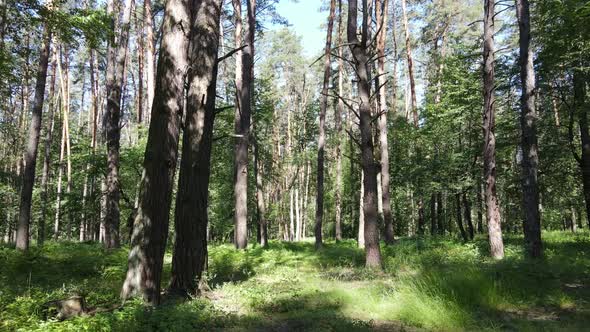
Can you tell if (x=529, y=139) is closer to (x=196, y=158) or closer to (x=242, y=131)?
(x=196, y=158)

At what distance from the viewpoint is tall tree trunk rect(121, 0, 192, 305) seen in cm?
560

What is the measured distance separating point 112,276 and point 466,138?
19528mm

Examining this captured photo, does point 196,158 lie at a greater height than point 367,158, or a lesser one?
lesser

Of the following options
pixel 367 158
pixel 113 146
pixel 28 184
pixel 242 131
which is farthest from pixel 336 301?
pixel 28 184

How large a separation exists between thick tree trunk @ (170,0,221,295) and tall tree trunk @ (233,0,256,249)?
21.4ft

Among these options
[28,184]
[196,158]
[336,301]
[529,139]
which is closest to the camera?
[336,301]

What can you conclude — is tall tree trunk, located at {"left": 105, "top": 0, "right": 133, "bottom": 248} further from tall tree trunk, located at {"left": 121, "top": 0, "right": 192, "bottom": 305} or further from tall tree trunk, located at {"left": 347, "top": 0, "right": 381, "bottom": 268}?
tall tree trunk, located at {"left": 347, "top": 0, "right": 381, "bottom": 268}

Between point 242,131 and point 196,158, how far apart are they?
812cm

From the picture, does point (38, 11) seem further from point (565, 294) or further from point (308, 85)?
point (308, 85)

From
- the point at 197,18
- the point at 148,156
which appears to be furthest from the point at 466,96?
the point at 148,156

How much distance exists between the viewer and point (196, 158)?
21.9 ft

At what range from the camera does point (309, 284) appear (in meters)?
7.56

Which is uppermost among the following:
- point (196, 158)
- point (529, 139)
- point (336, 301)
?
point (529, 139)

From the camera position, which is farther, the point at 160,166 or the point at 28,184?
the point at 28,184
